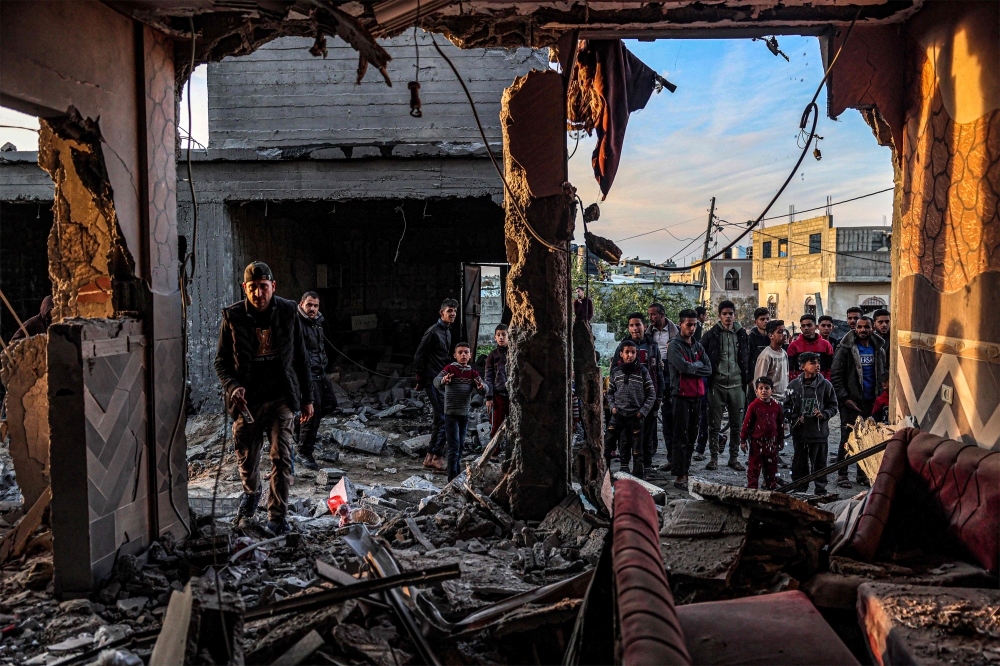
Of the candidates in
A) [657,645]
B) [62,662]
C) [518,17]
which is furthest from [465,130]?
[657,645]

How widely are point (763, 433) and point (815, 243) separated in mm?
27146

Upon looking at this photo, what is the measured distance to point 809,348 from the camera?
7531mm

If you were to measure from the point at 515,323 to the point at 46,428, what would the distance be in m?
3.75

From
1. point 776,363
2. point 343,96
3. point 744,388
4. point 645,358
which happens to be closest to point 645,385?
point 645,358

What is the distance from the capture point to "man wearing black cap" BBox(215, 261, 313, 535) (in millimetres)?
4922

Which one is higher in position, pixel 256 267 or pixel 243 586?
pixel 256 267

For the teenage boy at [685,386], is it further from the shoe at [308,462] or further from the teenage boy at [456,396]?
the shoe at [308,462]

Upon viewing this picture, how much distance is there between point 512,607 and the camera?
3480mm

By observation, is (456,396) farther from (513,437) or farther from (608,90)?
(608,90)

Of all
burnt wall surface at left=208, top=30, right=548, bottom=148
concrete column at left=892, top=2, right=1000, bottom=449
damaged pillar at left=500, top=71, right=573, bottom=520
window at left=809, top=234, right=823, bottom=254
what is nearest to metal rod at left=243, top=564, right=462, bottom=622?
damaged pillar at left=500, top=71, right=573, bottom=520

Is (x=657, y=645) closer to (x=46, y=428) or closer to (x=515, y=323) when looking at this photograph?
(x=515, y=323)

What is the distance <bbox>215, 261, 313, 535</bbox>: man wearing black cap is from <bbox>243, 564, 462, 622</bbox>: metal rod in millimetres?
1906

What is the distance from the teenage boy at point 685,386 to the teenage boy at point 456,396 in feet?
7.41

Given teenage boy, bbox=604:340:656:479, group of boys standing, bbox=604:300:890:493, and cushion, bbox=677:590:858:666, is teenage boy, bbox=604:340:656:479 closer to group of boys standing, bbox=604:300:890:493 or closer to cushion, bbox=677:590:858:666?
group of boys standing, bbox=604:300:890:493
